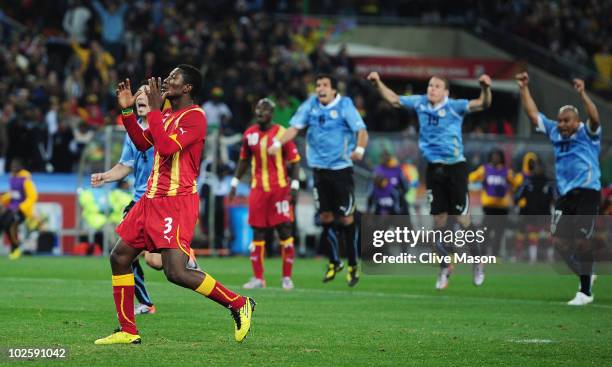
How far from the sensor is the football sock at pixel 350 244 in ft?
57.5

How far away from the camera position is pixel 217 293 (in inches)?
400

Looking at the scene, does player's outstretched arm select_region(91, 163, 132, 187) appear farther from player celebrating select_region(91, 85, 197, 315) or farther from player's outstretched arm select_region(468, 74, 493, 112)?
player's outstretched arm select_region(468, 74, 493, 112)

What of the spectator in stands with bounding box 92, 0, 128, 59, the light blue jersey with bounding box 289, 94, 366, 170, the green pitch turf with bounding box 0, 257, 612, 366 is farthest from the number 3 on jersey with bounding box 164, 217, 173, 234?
the spectator in stands with bounding box 92, 0, 128, 59

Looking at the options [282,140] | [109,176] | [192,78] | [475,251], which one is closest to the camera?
[192,78]

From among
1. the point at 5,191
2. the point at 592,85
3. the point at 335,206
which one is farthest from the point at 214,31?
the point at 335,206

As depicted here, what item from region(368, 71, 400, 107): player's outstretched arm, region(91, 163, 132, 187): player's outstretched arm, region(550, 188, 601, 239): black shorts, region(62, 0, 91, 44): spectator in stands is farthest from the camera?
region(62, 0, 91, 44): spectator in stands

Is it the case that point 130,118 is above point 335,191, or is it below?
above

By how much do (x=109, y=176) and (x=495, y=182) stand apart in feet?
52.2

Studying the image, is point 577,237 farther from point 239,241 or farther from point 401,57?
point 401,57

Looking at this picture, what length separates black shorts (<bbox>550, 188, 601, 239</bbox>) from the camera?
50.0ft

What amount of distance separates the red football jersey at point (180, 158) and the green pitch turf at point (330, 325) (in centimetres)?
125

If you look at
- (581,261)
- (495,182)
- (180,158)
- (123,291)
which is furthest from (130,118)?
(495,182)

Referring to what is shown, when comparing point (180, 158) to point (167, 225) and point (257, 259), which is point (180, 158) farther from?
point (257, 259)

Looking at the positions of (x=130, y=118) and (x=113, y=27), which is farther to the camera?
(x=113, y=27)
